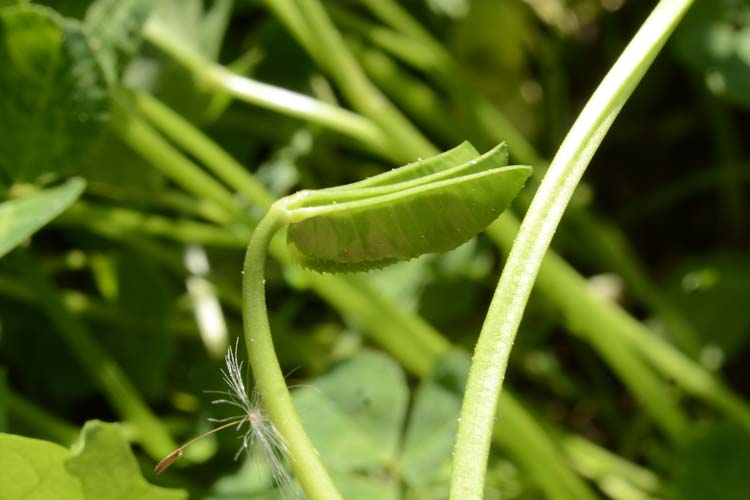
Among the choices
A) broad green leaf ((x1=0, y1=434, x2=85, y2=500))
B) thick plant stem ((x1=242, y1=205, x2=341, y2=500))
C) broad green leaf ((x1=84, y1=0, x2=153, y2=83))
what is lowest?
broad green leaf ((x1=0, y1=434, x2=85, y2=500))

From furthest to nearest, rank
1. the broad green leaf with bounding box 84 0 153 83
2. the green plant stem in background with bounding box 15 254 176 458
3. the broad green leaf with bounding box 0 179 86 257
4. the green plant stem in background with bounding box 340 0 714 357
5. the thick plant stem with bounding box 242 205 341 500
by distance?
1. the green plant stem in background with bounding box 340 0 714 357
2. the green plant stem in background with bounding box 15 254 176 458
3. the broad green leaf with bounding box 84 0 153 83
4. the broad green leaf with bounding box 0 179 86 257
5. the thick plant stem with bounding box 242 205 341 500

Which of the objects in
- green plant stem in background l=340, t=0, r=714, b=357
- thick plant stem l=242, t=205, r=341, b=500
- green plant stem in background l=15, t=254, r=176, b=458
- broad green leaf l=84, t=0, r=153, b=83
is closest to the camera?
thick plant stem l=242, t=205, r=341, b=500

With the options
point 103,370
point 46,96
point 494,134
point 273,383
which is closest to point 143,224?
point 103,370

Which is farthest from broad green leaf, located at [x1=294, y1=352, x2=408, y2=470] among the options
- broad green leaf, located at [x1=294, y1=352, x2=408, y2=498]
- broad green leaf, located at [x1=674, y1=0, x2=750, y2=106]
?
broad green leaf, located at [x1=674, y1=0, x2=750, y2=106]

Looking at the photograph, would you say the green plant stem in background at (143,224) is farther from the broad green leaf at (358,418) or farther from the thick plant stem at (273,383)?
the thick plant stem at (273,383)

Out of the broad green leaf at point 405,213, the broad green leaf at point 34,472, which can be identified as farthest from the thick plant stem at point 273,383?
the broad green leaf at point 34,472

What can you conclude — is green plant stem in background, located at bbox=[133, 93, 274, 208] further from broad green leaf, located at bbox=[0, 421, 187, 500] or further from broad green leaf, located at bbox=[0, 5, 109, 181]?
broad green leaf, located at bbox=[0, 421, 187, 500]

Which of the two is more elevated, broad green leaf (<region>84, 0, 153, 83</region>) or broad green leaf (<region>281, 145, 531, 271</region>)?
broad green leaf (<region>281, 145, 531, 271</region>)

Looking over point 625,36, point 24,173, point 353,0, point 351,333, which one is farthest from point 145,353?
point 625,36

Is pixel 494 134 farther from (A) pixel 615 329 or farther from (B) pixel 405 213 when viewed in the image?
(B) pixel 405 213

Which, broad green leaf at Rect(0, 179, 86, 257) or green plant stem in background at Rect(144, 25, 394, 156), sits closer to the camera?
broad green leaf at Rect(0, 179, 86, 257)
